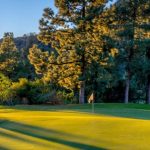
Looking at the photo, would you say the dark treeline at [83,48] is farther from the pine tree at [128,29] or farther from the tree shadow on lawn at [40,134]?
the tree shadow on lawn at [40,134]

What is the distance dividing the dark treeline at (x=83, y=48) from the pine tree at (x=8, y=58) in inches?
585

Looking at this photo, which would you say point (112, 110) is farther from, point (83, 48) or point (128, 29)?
point (128, 29)

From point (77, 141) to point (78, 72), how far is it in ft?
97.7

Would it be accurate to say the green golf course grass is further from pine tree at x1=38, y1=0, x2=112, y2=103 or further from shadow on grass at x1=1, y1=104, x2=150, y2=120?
pine tree at x1=38, y1=0, x2=112, y2=103

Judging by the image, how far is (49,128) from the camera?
12.3 metres

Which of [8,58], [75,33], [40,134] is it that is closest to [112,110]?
[40,134]

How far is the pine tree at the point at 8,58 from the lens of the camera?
56.5 metres

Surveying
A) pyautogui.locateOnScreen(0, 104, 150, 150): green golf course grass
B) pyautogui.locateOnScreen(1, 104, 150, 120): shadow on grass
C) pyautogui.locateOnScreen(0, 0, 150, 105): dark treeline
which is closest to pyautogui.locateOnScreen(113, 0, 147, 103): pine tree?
pyautogui.locateOnScreen(0, 0, 150, 105): dark treeline


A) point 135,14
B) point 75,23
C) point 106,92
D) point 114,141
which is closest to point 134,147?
point 114,141

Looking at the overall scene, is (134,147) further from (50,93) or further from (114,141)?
(50,93)

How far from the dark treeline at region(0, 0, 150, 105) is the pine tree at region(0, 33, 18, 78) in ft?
48.7

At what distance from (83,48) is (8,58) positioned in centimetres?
A: 2095

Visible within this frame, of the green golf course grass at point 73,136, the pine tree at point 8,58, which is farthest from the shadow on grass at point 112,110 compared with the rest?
the pine tree at point 8,58

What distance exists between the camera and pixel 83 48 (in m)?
38.2
